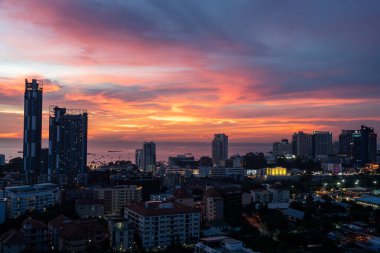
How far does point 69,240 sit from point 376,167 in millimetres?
23471

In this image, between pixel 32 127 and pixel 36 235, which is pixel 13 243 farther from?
pixel 32 127

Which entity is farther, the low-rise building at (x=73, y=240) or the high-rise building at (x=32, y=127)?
the high-rise building at (x=32, y=127)

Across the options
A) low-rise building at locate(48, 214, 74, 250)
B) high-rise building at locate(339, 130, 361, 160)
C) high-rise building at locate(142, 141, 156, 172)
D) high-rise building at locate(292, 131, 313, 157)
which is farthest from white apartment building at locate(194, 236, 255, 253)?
high-rise building at locate(292, 131, 313, 157)

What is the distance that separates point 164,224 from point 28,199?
5514 millimetres

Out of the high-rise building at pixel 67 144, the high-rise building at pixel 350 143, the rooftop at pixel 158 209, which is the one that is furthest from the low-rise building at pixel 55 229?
the high-rise building at pixel 350 143

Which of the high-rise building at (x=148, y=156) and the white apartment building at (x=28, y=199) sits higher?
the high-rise building at (x=148, y=156)

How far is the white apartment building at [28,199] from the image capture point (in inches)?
490

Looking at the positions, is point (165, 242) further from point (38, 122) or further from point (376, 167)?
point (376, 167)

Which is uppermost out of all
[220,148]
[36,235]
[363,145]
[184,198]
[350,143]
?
[350,143]

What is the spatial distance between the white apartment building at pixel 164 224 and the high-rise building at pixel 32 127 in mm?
11836

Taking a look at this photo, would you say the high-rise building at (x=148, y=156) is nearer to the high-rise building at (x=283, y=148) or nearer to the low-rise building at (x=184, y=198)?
the high-rise building at (x=283, y=148)

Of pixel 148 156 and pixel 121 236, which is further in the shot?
pixel 148 156

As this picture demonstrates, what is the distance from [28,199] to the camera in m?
12.7

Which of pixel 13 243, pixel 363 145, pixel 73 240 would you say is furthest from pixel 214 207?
pixel 363 145
